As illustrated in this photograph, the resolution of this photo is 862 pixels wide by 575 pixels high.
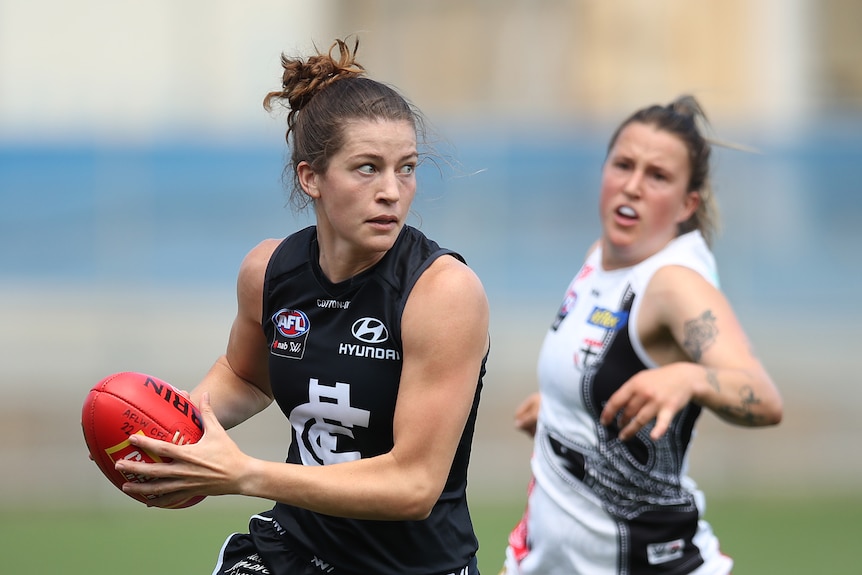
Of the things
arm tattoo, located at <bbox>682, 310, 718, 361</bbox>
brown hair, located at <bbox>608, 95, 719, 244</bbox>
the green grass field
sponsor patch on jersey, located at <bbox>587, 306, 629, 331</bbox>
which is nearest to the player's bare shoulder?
sponsor patch on jersey, located at <bbox>587, 306, 629, 331</bbox>

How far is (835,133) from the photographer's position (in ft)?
33.0

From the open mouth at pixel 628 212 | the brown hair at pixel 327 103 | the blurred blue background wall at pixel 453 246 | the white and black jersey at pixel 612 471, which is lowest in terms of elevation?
the blurred blue background wall at pixel 453 246

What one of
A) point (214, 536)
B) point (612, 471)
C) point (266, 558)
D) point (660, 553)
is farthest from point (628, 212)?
point (214, 536)

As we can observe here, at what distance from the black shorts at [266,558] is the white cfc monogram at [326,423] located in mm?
252

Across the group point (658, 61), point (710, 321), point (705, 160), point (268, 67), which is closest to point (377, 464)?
point (710, 321)

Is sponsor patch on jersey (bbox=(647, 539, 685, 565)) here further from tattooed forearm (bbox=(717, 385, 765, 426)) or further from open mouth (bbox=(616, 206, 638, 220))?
open mouth (bbox=(616, 206, 638, 220))

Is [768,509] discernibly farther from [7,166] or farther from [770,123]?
[7,166]

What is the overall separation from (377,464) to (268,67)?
891 cm

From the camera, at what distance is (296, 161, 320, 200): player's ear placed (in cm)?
347

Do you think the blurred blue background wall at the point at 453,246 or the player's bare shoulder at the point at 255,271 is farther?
the blurred blue background wall at the point at 453,246

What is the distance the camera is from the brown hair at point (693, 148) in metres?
4.48

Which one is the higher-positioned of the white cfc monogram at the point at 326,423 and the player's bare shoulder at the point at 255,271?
the player's bare shoulder at the point at 255,271

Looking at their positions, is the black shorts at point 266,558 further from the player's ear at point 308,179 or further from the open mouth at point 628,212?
the open mouth at point 628,212

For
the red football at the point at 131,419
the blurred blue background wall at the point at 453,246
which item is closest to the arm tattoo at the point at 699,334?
the red football at the point at 131,419
